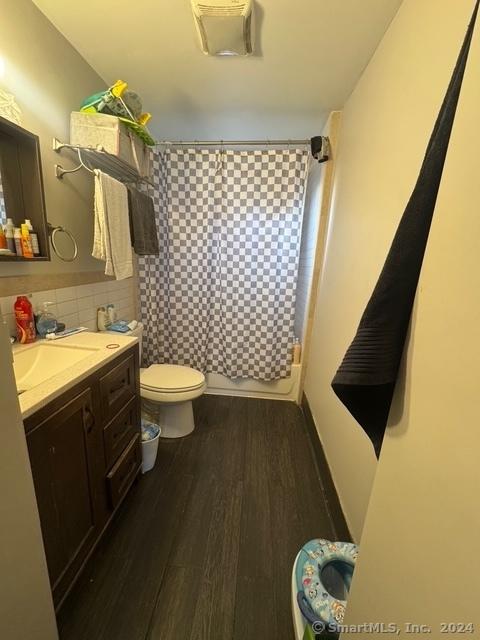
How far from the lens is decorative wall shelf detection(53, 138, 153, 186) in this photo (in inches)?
50.0

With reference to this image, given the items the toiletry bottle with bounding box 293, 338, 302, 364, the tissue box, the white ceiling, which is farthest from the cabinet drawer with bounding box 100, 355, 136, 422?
the white ceiling

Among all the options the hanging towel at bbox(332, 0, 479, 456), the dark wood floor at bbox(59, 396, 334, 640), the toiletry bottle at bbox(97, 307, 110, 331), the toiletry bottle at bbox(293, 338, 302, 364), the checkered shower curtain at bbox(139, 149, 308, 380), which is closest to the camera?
the hanging towel at bbox(332, 0, 479, 456)

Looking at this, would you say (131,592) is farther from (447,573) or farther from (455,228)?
(455,228)

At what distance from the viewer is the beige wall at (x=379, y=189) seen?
42 centimetres

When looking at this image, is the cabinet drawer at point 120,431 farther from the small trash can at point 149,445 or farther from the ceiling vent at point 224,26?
the ceiling vent at point 224,26

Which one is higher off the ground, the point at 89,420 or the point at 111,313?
the point at 111,313

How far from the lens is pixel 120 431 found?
3.86 feet

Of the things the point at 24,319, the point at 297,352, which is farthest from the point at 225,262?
the point at 24,319

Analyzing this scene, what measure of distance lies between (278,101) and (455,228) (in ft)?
5.81

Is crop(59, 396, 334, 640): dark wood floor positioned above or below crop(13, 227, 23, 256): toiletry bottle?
below

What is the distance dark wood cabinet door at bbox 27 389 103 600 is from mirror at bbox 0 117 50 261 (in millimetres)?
708

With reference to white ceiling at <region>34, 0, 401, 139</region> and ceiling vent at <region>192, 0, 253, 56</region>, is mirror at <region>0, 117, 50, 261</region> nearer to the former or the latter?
white ceiling at <region>34, 0, 401, 139</region>

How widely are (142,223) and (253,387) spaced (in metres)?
1.64

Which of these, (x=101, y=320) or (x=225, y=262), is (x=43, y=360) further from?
(x=225, y=262)
